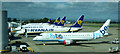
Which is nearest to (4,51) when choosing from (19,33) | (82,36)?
(82,36)

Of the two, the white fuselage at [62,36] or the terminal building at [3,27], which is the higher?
the terminal building at [3,27]

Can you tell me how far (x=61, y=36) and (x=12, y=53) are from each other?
19512mm

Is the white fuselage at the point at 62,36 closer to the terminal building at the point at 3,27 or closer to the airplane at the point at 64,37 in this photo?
the airplane at the point at 64,37

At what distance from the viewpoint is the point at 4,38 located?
3180cm

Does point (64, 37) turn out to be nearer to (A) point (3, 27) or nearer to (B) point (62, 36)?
(B) point (62, 36)

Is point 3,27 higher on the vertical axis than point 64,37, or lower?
higher

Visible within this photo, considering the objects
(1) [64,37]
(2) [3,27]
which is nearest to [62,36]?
(1) [64,37]

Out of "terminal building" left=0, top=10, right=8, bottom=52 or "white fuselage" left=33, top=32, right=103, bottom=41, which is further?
"white fuselage" left=33, top=32, right=103, bottom=41

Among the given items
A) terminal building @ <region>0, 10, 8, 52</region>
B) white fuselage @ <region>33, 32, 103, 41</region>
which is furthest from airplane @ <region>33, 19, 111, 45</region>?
terminal building @ <region>0, 10, 8, 52</region>

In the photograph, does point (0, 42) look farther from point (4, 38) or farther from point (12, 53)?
point (12, 53)

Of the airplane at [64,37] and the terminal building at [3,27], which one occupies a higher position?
the terminal building at [3,27]

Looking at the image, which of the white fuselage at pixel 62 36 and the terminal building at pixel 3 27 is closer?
the terminal building at pixel 3 27

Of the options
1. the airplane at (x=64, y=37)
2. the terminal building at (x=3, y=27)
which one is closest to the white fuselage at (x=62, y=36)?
the airplane at (x=64, y=37)

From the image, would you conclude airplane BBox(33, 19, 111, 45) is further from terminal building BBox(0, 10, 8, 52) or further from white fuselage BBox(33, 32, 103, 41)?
terminal building BBox(0, 10, 8, 52)
